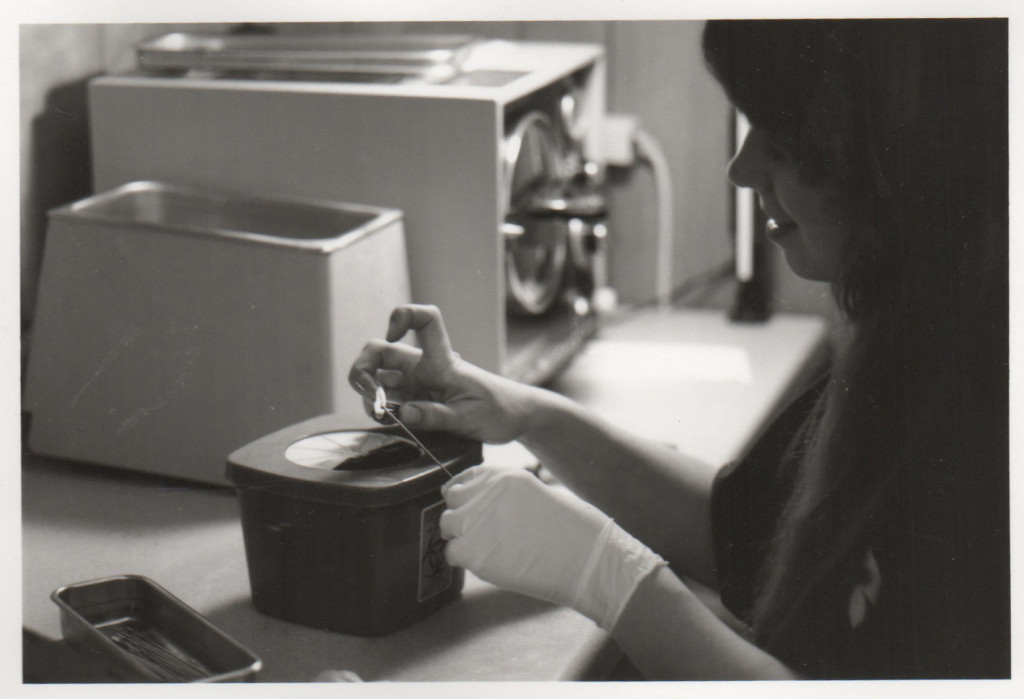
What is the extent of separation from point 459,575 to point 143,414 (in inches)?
16.1

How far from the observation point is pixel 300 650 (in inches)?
37.8

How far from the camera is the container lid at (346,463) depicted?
941 millimetres

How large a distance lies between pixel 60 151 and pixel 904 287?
3.10ft

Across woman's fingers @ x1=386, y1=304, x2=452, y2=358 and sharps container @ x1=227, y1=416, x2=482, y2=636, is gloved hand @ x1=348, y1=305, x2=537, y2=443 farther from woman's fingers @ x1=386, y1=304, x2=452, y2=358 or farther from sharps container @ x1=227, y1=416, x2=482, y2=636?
sharps container @ x1=227, y1=416, x2=482, y2=636

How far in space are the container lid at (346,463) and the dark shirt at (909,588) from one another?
0.32 meters

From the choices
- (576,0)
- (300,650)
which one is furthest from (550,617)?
(576,0)

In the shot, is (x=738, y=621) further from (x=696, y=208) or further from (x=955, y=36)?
(x=696, y=208)

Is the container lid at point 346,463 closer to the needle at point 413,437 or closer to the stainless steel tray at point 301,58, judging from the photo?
the needle at point 413,437

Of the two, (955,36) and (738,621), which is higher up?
(955,36)

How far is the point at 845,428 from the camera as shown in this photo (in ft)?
3.60

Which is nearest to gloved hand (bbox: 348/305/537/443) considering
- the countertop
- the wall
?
the countertop

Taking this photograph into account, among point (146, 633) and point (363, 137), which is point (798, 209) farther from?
point (146, 633)

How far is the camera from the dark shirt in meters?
1.03

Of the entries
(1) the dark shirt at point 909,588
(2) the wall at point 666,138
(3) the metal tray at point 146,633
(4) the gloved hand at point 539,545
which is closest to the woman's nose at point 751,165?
(1) the dark shirt at point 909,588
